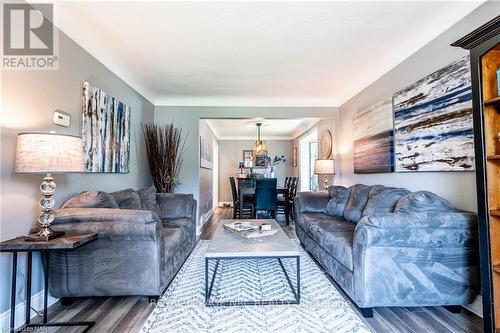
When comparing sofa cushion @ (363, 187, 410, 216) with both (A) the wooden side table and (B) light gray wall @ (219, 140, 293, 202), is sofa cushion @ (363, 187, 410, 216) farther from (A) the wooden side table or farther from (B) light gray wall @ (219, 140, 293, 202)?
(B) light gray wall @ (219, 140, 293, 202)

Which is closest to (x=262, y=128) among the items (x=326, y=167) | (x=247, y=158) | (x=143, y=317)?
(x=247, y=158)

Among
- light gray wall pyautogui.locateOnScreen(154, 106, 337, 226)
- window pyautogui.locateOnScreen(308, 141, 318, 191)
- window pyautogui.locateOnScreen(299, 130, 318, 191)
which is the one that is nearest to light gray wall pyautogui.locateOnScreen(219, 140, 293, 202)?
window pyautogui.locateOnScreen(299, 130, 318, 191)

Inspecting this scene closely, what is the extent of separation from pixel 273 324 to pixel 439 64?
8.62 ft

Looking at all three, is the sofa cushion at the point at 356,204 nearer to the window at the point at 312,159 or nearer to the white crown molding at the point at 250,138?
the window at the point at 312,159

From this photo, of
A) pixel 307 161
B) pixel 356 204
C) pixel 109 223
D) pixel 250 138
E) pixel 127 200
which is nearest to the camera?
pixel 109 223

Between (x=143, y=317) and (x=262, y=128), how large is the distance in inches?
242

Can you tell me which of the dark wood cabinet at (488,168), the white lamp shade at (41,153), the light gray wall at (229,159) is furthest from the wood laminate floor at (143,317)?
the light gray wall at (229,159)

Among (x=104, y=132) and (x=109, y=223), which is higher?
(x=104, y=132)

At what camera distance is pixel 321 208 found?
4008 millimetres

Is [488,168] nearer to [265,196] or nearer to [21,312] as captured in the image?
[21,312]

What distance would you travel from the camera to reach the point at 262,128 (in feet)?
25.0

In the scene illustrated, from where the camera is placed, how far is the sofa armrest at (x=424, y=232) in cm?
196

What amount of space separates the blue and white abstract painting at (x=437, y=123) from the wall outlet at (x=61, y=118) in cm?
330

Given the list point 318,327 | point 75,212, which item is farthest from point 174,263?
point 318,327
